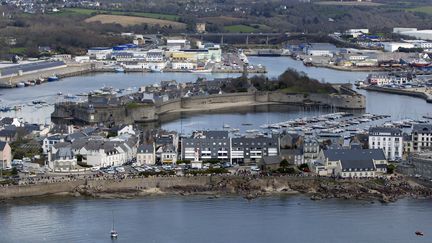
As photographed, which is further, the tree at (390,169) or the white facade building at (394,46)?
the white facade building at (394,46)

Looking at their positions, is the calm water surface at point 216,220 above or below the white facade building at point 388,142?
below

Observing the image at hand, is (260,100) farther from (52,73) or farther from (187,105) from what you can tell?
(52,73)

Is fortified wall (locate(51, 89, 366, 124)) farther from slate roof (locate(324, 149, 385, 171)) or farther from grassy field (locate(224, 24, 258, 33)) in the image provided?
grassy field (locate(224, 24, 258, 33))

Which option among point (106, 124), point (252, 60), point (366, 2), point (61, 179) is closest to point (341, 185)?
point (61, 179)

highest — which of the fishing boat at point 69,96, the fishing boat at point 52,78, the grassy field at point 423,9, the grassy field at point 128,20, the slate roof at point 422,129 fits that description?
the grassy field at point 423,9

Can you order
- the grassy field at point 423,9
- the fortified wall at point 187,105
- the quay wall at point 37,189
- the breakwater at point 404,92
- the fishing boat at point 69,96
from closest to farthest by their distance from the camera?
the quay wall at point 37,189, the fortified wall at point 187,105, the fishing boat at point 69,96, the breakwater at point 404,92, the grassy field at point 423,9

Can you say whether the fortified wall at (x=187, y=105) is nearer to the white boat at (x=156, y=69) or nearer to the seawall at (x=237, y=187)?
the seawall at (x=237, y=187)

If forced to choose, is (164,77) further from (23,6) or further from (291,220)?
(23,6)

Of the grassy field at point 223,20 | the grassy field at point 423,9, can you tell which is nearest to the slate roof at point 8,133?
the grassy field at point 223,20
